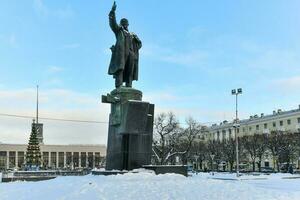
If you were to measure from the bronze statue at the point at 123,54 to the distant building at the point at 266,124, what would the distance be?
77.7 metres

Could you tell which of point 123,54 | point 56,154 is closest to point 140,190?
point 123,54

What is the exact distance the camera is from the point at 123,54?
19188 millimetres

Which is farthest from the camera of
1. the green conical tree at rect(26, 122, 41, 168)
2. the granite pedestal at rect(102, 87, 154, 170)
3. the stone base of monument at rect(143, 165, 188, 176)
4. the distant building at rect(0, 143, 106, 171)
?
the distant building at rect(0, 143, 106, 171)

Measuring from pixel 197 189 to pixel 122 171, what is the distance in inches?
141

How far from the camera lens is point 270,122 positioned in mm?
107938

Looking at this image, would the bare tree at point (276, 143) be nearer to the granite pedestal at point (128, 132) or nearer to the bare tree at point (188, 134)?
the bare tree at point (188, 134)

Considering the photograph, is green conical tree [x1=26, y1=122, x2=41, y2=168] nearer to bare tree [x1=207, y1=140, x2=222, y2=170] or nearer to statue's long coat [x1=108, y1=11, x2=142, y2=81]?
bare tree [x1=207, y1=140, x2=222, y2=170]

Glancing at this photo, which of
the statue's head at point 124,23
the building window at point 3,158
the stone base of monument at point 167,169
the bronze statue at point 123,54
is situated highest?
the statue's head at point 124,23

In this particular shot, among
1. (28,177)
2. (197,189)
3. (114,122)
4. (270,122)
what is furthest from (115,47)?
(270,122)

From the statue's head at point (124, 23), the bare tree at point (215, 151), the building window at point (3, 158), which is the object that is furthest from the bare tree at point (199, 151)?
the building window at point (3, 158)

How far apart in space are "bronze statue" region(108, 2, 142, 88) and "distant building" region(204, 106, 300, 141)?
77.7 metres

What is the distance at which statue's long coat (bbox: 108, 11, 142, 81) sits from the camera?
63.0 feet

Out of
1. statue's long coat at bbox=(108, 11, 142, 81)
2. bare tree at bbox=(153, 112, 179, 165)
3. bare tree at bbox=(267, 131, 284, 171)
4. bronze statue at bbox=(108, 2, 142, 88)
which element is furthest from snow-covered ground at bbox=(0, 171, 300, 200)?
bare tree at bbox=(267, 131, 284, 171)

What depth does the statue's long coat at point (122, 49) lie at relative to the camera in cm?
1919
